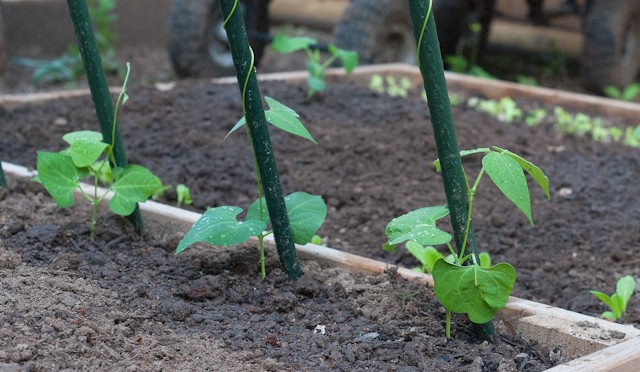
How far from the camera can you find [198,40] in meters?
4.63

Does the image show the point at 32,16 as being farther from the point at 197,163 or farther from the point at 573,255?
the point at 573,255

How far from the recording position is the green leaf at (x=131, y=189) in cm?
182

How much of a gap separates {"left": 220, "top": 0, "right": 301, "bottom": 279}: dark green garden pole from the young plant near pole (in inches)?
10.3

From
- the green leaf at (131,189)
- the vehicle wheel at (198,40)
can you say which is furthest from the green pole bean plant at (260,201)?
the vehicle wheel at (198,40)

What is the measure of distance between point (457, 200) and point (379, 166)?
152cm

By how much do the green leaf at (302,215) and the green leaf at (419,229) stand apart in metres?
0.22

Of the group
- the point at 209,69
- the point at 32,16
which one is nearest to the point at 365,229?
the point at 209,69

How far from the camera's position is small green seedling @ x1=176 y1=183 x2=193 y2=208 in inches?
101

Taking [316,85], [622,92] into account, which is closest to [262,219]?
[316,85]

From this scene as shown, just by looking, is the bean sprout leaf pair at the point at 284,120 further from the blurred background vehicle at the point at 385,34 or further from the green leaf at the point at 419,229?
the blurred background vehicle at the point at 385,34

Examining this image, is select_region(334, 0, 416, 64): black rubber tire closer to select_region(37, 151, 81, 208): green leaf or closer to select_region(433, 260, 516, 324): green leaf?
select_region(37, 151, 81, 208): green leaf

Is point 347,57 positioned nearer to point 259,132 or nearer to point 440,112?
point 259,132

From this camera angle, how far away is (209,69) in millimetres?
4711

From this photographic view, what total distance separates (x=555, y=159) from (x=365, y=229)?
98 cm
